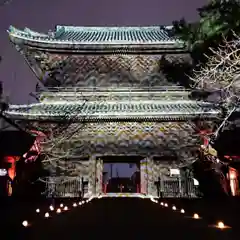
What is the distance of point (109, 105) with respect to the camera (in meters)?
15.3

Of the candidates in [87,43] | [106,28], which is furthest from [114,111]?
[106,28]

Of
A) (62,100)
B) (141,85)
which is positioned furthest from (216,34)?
(62,100)

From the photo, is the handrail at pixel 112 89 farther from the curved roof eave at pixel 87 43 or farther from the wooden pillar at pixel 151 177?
the wooden pillar at pixel 151 177

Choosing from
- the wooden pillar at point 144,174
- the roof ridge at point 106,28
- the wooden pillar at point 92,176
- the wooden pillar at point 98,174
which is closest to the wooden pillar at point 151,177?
the wooden pillar at point 144,174

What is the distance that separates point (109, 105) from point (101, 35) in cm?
544

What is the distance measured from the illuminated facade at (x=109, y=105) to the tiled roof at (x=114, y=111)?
5 centimetres

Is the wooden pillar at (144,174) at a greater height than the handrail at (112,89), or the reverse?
the handrail at (112,89)

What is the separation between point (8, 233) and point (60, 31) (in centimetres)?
1525

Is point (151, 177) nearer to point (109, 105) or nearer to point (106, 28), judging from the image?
point (109, 105)

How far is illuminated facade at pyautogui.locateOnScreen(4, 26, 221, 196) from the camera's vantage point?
14.6 meters

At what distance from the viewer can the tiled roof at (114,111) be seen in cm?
1398

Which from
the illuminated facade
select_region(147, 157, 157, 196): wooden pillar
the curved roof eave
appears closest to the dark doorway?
select_region(147, 157, 157, 196): wooden pillar

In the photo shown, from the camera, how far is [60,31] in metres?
17.9

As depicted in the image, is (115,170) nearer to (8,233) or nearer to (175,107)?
(175,107)
